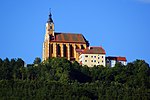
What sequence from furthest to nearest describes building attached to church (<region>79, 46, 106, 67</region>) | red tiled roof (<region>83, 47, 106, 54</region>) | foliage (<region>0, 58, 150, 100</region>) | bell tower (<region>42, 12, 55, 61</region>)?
1. bell tower (<region>42, 12, 55, 61</region>)
2. red tiled roof (<region>83, 47, 106, 54</region>)
3. building attached to church (<region>79, 46, 106, 67</region>)
4. foliage (<region>0, 58, 150, 100</region>)

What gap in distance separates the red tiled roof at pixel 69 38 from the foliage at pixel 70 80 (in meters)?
5.71

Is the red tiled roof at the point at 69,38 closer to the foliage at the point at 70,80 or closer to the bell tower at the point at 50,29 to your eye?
the bell tower at the point at 50,29

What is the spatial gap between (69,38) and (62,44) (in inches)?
99.4

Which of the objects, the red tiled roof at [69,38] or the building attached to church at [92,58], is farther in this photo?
the red tiled roof at [69,38]

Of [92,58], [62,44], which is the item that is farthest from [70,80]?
[62,44]

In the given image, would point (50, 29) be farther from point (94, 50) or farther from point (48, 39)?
point (94, 50)

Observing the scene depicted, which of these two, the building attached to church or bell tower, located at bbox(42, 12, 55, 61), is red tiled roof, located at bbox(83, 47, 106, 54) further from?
bell tower, located at bbox(42, 12, 55, 61)

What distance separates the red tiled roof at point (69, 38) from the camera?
143625mm

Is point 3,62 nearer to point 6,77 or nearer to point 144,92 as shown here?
point 6,77

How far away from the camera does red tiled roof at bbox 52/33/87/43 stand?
14362 cm

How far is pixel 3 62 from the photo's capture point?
13375cm

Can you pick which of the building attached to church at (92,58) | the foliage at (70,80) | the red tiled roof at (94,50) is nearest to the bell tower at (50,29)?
the foliage at (70,80)

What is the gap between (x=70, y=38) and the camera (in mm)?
144750

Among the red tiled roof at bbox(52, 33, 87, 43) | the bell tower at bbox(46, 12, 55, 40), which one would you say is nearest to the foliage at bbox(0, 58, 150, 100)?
the bell tower at bbox(46, 12, 55, 40)
